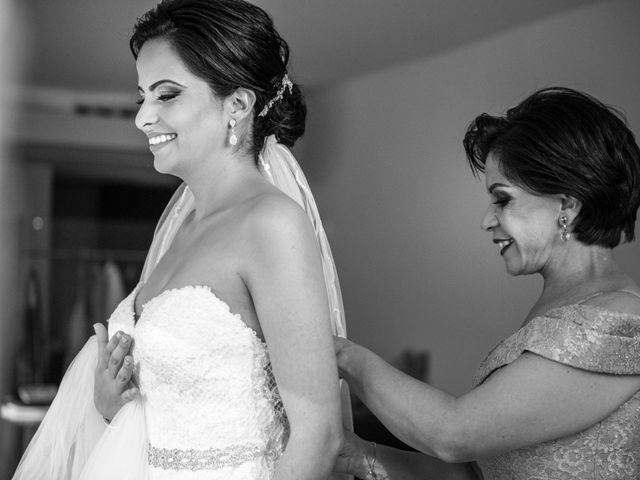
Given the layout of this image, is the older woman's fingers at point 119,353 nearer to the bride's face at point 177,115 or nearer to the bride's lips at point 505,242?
the bride's face at point 177,115

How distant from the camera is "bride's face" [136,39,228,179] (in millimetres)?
1622

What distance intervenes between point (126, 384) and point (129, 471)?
0.16 meters

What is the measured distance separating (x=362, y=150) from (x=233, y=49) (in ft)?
9.07

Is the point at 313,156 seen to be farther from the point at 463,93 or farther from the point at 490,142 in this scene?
the point at 490,142

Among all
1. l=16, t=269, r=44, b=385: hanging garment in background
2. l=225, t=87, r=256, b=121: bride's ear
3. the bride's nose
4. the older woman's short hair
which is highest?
l=225, t=87, r=256, b=121: bride's ear

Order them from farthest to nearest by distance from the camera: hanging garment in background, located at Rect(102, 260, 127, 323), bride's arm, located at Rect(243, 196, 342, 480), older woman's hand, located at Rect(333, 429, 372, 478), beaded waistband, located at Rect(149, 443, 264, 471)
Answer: hanging garment in background, located at Rect(102, 260, 127, 323) < older woman's hand, located at Rect(333, 429, 372, 478) < beaded waistband, located at Rect(149, 443, 264, 471) < bride's arm, located at Rect(243, 196, 342, 480)

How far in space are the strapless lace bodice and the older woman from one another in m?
0.24

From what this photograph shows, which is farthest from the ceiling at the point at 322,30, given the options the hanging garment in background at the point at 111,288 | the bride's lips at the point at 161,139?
the bride's lips at the point at 161,139

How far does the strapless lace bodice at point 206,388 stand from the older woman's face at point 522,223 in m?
0.55

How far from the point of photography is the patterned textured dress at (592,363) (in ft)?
5.16

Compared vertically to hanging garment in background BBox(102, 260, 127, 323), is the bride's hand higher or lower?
higher

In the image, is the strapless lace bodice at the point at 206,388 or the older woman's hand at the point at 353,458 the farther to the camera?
the older woman's hand at the point at 353,458

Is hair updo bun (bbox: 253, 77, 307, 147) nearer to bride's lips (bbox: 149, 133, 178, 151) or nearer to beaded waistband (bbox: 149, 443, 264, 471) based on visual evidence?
bride's lips (bbox: 149, 133, 178, 151)

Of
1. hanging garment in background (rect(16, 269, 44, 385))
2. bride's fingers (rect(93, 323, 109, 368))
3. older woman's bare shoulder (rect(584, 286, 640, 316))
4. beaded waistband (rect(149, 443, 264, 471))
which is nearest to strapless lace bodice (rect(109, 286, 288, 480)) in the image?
beaded waistband (rect(149, 443, 264, 471))
